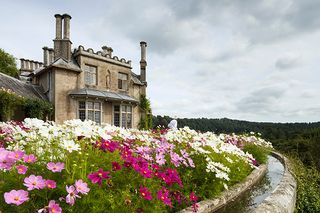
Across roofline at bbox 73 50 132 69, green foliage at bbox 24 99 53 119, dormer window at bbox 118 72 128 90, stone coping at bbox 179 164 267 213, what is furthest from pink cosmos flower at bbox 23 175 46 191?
dormer window at bbox 118 72 128 90

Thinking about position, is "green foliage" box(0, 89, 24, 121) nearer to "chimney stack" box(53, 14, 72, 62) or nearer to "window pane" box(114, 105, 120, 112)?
"chimney stack" box(53, 14, 72, 62)

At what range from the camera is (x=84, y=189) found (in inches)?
78.4

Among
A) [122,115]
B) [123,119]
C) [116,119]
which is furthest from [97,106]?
[123,119]

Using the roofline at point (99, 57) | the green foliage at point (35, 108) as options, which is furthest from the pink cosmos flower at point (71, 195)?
the roofline at point (99, 57)

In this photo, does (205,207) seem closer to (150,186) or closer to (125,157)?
(150,186)

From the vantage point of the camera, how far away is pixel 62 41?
21.2 meters

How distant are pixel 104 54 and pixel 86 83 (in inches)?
142

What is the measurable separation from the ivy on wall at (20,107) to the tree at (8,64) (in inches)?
714

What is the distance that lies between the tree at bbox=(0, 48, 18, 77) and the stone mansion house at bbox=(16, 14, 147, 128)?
459 inches

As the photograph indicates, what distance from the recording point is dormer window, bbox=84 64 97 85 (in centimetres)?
2186

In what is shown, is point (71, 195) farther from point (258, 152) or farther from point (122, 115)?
point (122, 115)

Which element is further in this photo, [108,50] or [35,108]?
[108,50]

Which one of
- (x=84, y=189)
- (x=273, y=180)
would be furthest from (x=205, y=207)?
(x=273, y=180)

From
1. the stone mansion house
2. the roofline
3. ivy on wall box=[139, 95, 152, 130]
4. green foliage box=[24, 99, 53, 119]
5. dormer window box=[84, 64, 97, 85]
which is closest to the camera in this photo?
green foliage box=[24, 99, 53, 119]
